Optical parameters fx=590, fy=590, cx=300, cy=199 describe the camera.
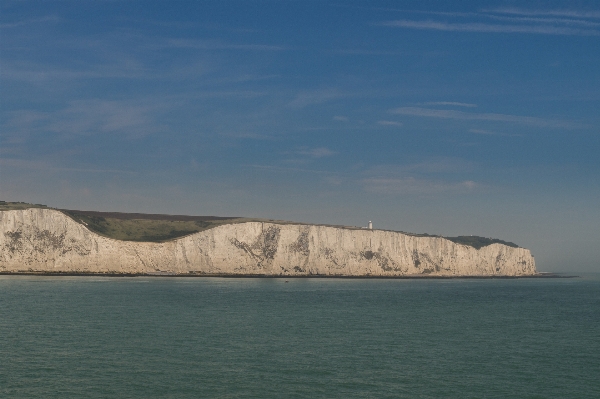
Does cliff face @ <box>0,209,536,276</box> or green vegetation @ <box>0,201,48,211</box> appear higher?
green vegetation @ <box>0,201,48,211</box>

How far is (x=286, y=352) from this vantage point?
30578 millimetres

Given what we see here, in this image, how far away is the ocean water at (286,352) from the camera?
76.8ft

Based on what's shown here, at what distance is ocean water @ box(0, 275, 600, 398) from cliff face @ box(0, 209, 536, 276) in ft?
180

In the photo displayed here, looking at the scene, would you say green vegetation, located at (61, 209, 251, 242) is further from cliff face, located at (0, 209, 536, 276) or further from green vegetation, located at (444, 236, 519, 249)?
green vegetation, located at (444, 236, 519, 249)

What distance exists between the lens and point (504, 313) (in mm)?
53688

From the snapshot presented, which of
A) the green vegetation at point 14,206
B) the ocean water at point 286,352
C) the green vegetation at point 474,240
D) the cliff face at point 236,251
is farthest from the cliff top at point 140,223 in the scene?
the ocean water at point 286,352

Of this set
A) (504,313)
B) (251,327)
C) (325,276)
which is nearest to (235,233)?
(325,276)

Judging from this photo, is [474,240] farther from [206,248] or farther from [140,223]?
[140,223]

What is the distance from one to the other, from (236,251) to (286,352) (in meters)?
92.9

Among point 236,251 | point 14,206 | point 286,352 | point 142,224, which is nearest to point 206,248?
point 236,251

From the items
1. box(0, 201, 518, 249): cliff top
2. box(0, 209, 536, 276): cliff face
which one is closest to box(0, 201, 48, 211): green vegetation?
box(0, 201, 518, 249): cliff top

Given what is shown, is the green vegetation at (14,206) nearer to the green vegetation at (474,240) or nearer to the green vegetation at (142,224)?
the green vegetation at (142,224)

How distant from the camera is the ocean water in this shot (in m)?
23.4

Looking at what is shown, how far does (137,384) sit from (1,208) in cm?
9485
